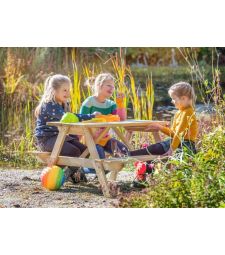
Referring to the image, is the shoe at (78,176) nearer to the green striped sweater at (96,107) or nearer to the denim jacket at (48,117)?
the denim jacket at (48,117)

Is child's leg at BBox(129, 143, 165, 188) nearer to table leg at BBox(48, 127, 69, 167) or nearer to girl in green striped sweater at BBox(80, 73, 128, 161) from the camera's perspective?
girl in green striped sweater at BBox(80, 73, 128, 161)

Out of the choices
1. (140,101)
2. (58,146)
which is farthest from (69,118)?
(140,101)

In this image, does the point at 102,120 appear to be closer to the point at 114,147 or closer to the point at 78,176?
the point at 114,147

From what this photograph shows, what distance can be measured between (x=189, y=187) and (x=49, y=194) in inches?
64.8

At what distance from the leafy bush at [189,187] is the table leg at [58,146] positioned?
1.16 m

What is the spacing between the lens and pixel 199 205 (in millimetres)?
6078

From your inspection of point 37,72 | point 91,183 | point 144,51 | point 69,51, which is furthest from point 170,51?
point 91,183

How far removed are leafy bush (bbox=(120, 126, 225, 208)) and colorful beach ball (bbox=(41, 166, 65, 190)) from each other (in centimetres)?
108

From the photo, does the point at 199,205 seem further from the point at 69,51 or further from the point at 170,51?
the point at 170,51

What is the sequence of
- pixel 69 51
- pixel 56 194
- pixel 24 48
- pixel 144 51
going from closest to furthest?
pixel 56 194, pixel 24 48, pixel 69 51, pixel 144 51

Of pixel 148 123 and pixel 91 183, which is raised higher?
pixel 148 123

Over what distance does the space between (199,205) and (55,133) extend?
6.99ft

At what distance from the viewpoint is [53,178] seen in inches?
284

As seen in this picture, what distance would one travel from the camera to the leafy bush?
19.7 ft
